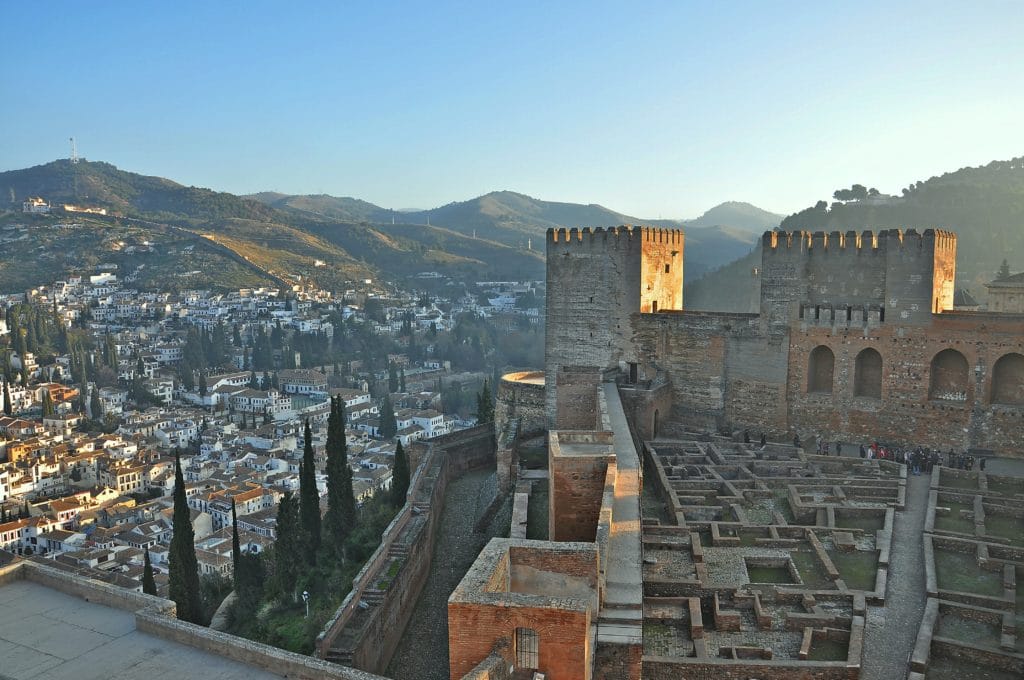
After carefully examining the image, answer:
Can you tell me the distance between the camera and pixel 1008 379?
17.8m

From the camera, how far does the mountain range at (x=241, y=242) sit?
125 m

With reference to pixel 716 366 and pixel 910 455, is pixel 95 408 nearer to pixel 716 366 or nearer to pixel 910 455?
Answer: pixel 716 366

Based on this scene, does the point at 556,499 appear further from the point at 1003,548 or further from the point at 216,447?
the point at 216,447

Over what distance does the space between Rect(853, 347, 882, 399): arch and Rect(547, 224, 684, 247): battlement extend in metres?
6.21

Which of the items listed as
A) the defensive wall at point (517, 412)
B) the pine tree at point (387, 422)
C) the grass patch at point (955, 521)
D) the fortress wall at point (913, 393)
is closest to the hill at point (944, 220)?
the pine tree at point (387, 422)

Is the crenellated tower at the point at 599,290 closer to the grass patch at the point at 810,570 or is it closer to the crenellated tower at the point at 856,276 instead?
the crenellated tower at the point at 856,276

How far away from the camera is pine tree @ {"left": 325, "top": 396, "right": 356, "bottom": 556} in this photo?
23.9 m

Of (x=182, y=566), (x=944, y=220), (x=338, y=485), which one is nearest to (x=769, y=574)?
(x=338, y=485)

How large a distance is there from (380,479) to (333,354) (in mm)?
48463

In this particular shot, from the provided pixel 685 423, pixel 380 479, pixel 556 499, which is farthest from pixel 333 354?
pixel 556 499

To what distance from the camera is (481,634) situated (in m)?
7.08

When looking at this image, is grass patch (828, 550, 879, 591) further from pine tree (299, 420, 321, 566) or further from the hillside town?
the hillside town

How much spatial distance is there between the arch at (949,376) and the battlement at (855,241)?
253 centimetres

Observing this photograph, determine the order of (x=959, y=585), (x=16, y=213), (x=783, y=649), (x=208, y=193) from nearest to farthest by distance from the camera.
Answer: (x=783, y=649) → (x=959, y=585) → (x=16, y=213) → (x=208, y=193)
